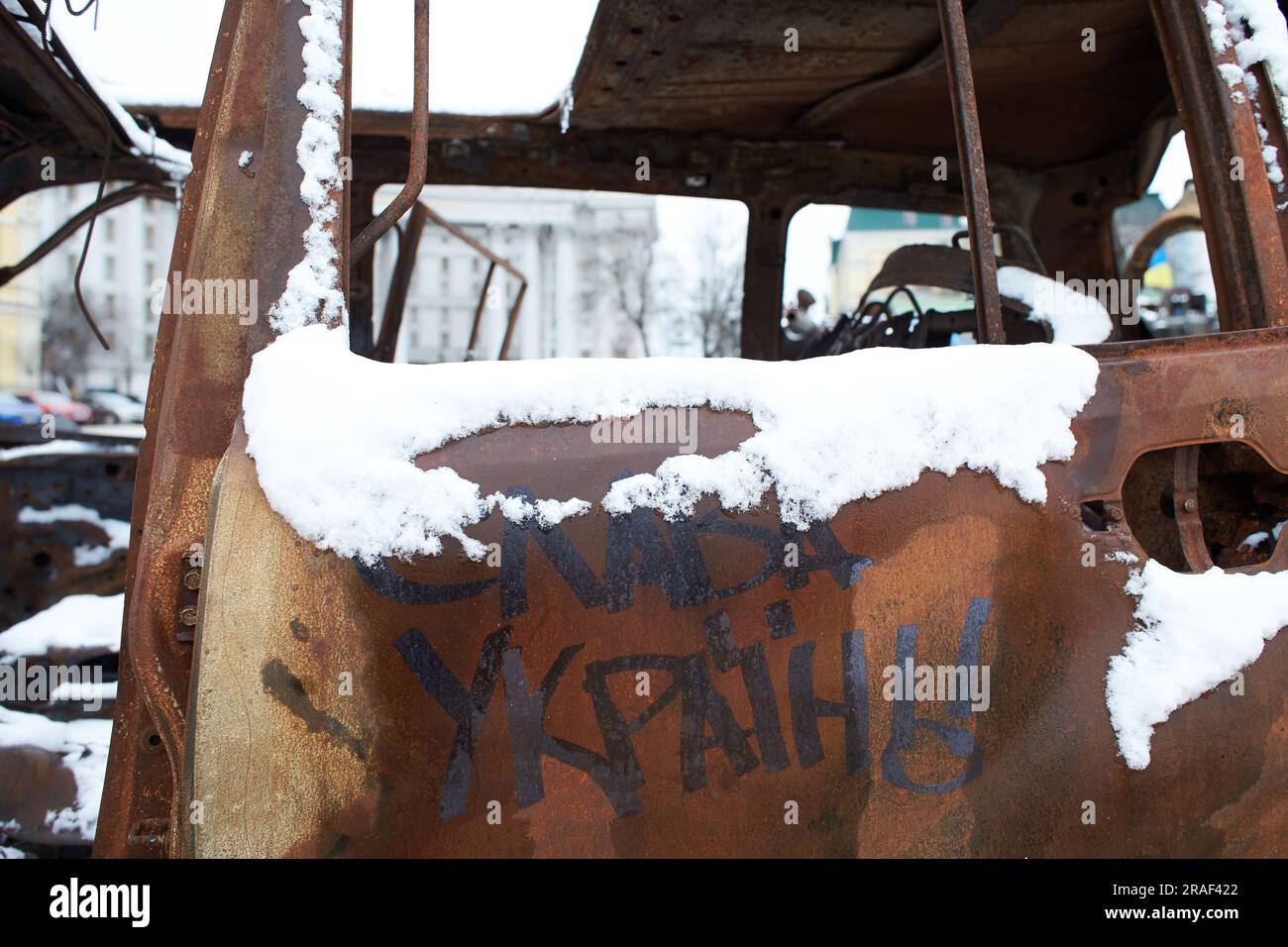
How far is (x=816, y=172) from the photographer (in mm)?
3273

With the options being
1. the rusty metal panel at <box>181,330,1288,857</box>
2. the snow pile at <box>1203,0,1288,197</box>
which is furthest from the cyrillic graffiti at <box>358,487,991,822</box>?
the snow pile at <box>1203,0,1288,197</box>

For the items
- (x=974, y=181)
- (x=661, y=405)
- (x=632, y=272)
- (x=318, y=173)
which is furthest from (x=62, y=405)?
(x=974, y=181)

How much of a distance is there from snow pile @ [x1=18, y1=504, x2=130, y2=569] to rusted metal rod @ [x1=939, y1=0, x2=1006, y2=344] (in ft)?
11.5

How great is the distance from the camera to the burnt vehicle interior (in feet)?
4.36

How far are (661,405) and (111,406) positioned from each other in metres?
20.4

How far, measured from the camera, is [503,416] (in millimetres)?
1233

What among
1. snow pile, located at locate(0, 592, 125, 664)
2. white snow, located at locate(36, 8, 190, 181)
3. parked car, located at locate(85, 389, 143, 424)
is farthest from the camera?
parked car, located at locate(85, 389, 143, 424)

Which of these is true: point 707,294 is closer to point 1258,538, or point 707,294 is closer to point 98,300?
point 1258,538

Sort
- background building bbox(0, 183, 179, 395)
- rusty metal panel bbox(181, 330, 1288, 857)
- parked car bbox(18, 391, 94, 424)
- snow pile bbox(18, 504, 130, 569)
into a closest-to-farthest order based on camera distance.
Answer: rusty metal panel bbox(181, 330, 1288, 857) < snow pile bbox(18, 504, 130, 569) < parked car bbox(18, 391, 94, 424) < background building bbox(0, 183, 179, 395)

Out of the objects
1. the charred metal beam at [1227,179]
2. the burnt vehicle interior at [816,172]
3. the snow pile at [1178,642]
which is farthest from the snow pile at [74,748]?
the charred metal beam at [1227,179]

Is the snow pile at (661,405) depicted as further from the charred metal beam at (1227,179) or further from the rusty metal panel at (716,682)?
the charred metal beam at (1227,179)

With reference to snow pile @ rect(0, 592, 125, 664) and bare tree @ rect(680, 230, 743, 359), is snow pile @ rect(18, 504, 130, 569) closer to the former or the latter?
snow pile @ rect(0, 592, 125, 664)

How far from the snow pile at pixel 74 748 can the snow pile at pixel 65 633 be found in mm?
308
